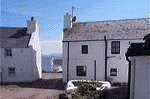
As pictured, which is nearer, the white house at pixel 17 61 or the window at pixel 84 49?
the window at pixel 84 49

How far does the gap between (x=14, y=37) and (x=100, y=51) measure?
552 inches

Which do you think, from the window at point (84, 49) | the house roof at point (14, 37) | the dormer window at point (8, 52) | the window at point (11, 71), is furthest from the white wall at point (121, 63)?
the dormer window at point (8, 52)

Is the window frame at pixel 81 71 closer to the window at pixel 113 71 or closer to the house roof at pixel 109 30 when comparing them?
the window at pixel 113 71

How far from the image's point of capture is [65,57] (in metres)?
14.5

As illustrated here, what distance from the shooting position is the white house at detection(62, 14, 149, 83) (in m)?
13.1

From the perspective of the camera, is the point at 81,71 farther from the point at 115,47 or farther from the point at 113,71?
the point at 115,47

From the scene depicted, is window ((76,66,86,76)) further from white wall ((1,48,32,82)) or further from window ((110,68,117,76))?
white wall ((1,48,32,82))

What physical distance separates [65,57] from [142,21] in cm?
1291

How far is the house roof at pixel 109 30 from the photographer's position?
1349 centimetres

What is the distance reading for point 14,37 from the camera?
16672mm

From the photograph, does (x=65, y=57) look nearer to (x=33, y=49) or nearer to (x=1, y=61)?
(x=33, y=49)

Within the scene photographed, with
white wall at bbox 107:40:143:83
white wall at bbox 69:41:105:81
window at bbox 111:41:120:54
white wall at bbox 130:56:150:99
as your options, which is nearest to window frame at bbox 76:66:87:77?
white wall at bbox 69:41:105:81

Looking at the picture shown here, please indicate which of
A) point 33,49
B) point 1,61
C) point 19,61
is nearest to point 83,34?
point 33,49

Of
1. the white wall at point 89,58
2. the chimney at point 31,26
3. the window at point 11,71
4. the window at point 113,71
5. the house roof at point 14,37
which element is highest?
the chimney at point 31,26
